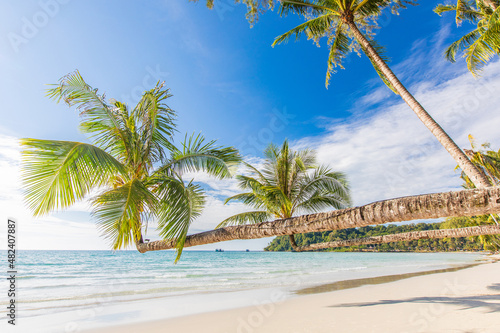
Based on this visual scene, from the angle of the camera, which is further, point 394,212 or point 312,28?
point 312,28

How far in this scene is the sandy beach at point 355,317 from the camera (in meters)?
4.90

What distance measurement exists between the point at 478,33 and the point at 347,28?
4.35 m

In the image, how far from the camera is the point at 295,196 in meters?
7.82

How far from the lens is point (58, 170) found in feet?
9.81

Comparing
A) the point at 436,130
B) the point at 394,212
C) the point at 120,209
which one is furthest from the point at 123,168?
the point at 436,130

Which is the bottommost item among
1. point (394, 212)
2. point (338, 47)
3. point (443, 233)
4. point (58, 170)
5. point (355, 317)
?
point (355, 317)

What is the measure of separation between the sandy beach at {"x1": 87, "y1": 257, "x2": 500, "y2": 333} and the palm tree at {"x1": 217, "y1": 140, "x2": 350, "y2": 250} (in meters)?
2.55

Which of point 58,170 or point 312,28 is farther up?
point 312,28

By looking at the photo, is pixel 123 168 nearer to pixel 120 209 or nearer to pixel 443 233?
pixel 120 209

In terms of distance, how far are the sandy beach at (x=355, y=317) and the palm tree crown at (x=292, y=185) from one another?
2.57 metres

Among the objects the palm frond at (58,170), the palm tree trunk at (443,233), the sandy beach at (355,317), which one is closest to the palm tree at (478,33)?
the palm tree trunk at (443,233)

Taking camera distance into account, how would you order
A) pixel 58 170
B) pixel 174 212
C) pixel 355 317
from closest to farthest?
1. pixel 58 170
2. pixel 174 212
3. pixel 355 317

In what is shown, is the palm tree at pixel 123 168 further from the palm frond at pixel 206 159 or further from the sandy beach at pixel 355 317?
the sandy beach at pixel 355 317

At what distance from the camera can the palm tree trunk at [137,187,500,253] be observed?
1862 millimetres
